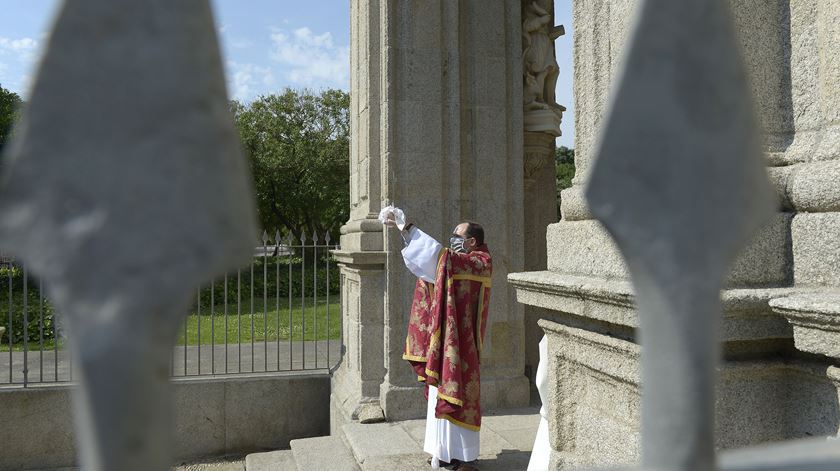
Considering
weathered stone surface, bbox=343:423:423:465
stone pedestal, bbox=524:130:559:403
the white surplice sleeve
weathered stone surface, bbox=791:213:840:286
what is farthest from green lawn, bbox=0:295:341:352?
weathered stone surface, bbox=791:213:840:286

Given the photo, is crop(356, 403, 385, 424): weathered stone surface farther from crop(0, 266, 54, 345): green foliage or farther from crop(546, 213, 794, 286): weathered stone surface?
crop(0, 266, 54, 345): green foliage

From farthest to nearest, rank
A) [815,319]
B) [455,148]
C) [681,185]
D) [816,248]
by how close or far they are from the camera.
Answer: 1. [455,148]
2. [816,248]
3. [815,319]
4. [681,185]

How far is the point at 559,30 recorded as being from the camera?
7.10m

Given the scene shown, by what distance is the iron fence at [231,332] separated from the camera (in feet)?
24.0

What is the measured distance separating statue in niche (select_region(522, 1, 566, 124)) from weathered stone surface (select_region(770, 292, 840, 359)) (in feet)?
17.3

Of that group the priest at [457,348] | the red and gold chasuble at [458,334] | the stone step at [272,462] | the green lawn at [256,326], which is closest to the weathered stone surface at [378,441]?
the priest at [457,348]

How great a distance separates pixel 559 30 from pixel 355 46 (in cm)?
232

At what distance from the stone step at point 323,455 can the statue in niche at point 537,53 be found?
4.05m

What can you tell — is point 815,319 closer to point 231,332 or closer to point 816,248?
point 816,248

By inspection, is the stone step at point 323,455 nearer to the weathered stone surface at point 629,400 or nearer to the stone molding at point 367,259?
the stone molding at point 367,259

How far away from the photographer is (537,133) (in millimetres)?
7047

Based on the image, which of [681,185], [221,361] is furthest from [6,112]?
[681,185]

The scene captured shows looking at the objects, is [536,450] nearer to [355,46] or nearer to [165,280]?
[165,280]

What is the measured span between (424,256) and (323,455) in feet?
7.22
